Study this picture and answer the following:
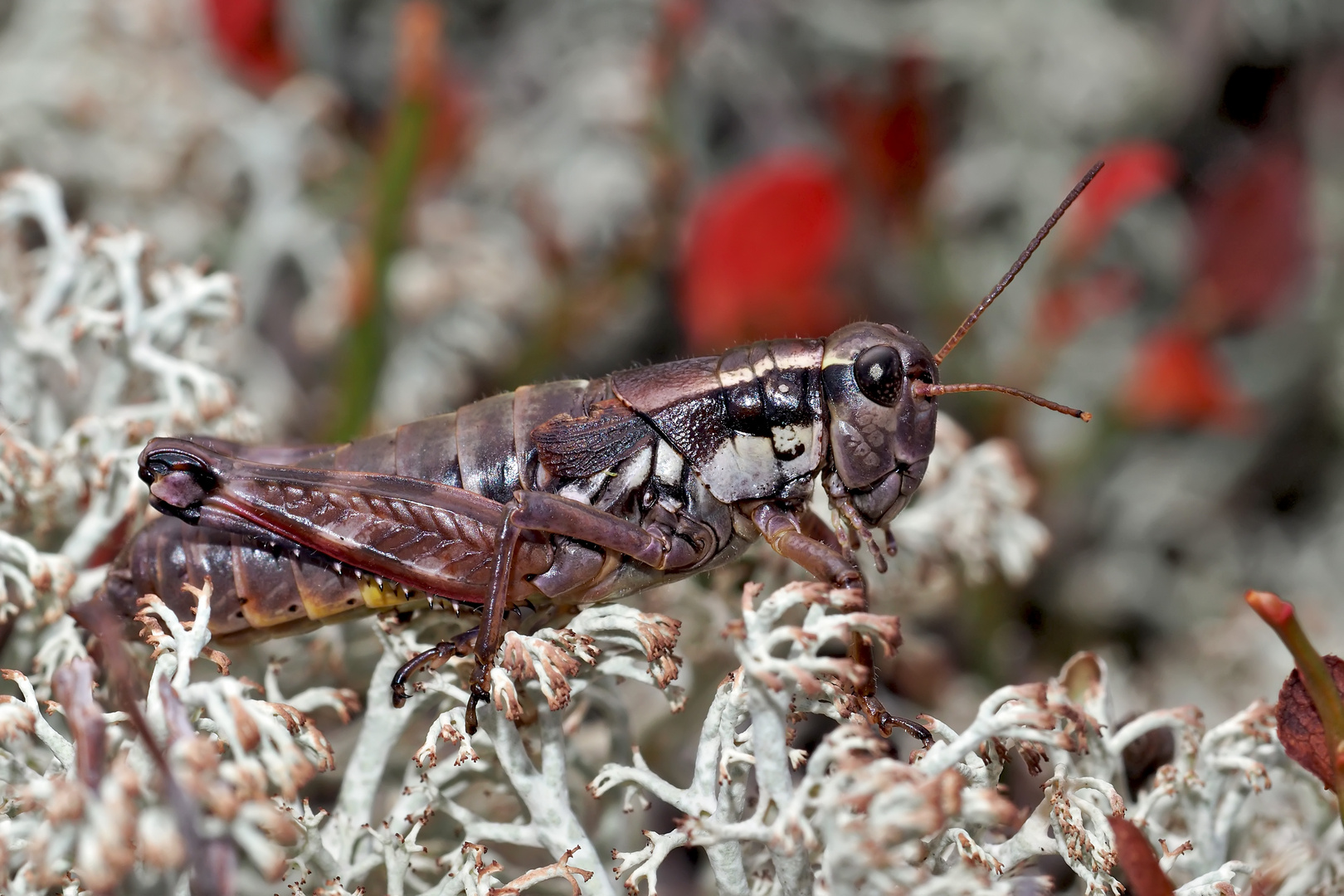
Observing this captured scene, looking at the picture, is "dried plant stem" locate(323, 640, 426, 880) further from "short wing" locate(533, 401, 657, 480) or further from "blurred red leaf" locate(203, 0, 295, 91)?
"blurred red leaf" locate(203, 0, 295, 91)

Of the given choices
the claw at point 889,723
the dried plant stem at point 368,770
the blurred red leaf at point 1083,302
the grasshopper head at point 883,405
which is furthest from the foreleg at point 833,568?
the blurred red leaf at point 1083,302

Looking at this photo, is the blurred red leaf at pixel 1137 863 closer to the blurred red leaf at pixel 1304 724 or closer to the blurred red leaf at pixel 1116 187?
the blurred red leaf at pixel 1304 724

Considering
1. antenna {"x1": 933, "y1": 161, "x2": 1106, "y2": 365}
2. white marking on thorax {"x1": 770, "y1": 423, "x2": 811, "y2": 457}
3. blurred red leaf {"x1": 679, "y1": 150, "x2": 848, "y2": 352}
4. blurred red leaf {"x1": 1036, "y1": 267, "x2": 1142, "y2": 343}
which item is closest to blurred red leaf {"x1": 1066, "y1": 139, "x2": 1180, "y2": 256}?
blurred red leaf {"x1": 1036, "y1": 267, "x2": 1142, "y2": 343}

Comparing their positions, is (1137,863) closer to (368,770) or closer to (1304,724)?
(1304,724)

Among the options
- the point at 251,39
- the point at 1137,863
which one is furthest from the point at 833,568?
the point at 251,39

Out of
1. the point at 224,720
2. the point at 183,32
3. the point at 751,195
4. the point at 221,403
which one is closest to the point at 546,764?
the point at 224,720

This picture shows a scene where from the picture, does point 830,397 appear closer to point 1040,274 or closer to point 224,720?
point 224,720
